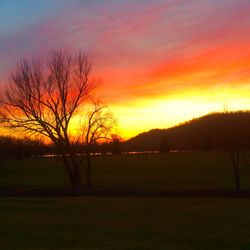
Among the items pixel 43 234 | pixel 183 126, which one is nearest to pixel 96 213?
pixel 43 234

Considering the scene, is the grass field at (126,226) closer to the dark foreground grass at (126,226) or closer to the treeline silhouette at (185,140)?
the dark foreground grass at (126,226)

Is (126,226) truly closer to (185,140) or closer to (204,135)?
(204,135)

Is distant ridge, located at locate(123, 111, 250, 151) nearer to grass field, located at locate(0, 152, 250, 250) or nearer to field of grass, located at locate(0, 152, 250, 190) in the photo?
field of grass, located at locate(0, 152, 250, 190)

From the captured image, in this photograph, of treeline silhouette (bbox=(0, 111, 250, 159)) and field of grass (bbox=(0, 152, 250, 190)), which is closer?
field of grass (bbox=(0, 152, 250, 190))

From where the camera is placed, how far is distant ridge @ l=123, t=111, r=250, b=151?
50.6 meters

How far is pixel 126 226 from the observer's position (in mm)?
19703

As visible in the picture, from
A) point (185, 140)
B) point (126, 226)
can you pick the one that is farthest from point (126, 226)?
point (185, 140)

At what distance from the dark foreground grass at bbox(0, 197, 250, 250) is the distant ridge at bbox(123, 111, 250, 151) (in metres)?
17.7

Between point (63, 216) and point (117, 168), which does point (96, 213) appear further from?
point (117, 168)

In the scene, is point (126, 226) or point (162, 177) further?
point (162, 177)

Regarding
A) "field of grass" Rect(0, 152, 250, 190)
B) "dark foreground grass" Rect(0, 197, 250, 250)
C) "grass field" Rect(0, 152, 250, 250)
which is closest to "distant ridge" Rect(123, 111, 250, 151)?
"field of grass" Rect(0, 152, 250, 190)

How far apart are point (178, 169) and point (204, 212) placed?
4571cm

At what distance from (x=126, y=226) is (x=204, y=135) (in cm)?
8898

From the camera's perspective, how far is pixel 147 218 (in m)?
22.3
